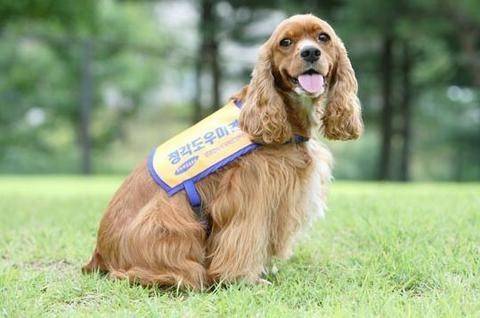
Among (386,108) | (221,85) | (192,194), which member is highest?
(192,194)

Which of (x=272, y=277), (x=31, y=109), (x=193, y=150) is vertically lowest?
(x=31, y=109)

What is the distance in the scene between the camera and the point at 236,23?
18.2m

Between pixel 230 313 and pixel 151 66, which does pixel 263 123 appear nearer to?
pixel 230 313

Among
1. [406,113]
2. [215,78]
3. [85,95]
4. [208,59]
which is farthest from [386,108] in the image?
[85,95]

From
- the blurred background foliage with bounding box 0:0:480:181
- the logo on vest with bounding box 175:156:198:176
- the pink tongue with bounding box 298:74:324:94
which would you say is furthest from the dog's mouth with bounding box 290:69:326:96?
the blurred background foliage with bounding box 0:0:480:181

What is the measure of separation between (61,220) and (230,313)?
126 inches

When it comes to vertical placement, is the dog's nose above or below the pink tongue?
above

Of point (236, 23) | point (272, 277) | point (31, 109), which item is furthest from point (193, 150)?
point (236, 23)

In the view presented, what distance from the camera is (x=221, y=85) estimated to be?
17938mm

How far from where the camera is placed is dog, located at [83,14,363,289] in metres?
3.62

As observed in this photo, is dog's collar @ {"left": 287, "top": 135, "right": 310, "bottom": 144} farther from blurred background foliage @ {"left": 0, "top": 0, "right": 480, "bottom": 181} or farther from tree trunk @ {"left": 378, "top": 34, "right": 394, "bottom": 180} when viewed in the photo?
tree trunk @ {"left": 378, "top": 34, "right": 394, "bottom": 180}

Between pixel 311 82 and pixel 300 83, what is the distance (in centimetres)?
6

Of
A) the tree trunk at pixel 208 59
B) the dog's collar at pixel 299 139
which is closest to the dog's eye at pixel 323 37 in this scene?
the dog's collar at pixel 299 139

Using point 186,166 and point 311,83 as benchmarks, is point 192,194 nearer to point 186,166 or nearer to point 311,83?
point 186,166
